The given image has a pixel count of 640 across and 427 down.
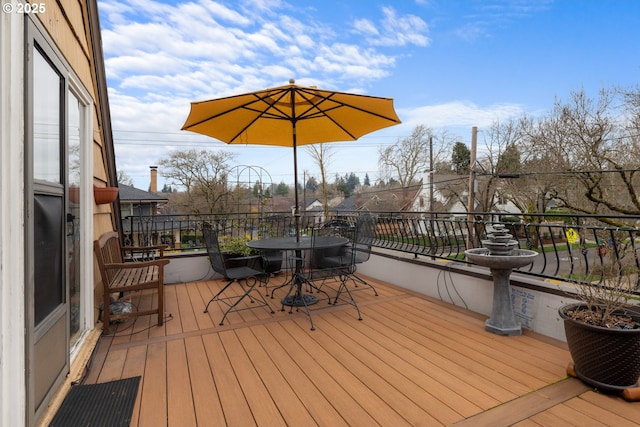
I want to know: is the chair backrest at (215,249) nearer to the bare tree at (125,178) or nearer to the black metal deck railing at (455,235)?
the black metal deck railing at (455,235)

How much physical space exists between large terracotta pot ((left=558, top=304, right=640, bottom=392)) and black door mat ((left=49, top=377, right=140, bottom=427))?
263 centimetres

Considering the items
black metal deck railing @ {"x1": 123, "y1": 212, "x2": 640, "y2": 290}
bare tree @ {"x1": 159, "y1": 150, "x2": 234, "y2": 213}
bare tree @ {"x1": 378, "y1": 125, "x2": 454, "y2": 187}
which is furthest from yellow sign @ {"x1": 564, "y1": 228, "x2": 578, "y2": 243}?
bare tree @ {"x1": 378, "y1": 125, "x2": 454, "y2": 187}

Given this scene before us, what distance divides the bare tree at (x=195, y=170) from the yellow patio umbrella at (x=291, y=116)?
14223 millimetres

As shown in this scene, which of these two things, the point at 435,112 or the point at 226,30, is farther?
the point at 435,112

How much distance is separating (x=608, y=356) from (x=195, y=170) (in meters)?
18.9

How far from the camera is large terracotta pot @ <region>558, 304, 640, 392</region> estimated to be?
187 centimetres

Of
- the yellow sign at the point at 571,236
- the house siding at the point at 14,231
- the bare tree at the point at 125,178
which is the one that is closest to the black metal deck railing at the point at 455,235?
the yellow sign at the point at 571,236

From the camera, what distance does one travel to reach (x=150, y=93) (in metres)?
12.0

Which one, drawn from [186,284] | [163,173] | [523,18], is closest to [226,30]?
[186,284]

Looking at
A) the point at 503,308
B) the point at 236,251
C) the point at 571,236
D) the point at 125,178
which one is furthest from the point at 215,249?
the point at 125,178

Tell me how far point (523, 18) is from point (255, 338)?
12224mm

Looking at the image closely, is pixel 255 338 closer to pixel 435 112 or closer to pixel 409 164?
pixel 435 112

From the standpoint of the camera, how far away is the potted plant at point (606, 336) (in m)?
1.88

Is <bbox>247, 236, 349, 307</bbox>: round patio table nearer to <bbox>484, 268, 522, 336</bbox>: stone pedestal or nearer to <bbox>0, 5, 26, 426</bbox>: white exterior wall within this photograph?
<bbox>484, 268, 522, 336</bbox>: stone pedestal
